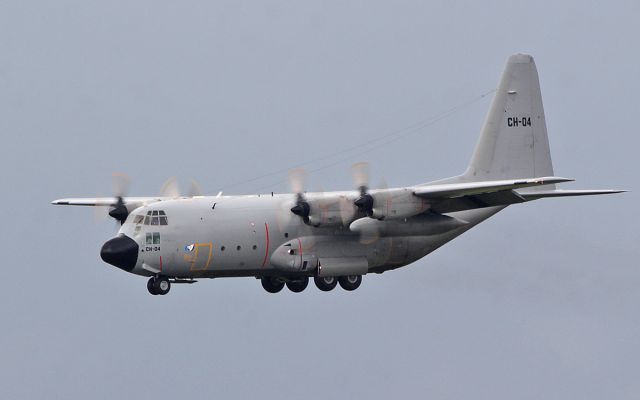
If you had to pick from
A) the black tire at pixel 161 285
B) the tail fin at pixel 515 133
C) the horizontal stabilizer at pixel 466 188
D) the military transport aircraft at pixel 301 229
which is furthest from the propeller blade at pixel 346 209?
the black tire at pixel 161 285

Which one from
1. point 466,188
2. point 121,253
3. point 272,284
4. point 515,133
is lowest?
point 272,284

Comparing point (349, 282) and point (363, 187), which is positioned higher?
point (363, 187)

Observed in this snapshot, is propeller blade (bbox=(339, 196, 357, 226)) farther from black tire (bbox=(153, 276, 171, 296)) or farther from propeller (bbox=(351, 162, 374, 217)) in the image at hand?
black tire (bbox=(153, 276, 171, 296))

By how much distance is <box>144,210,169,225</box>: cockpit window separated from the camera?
3359 centimetres

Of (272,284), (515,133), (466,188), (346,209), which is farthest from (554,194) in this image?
(272,284)

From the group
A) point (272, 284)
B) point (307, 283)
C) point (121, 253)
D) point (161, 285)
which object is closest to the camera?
point (121, 253)

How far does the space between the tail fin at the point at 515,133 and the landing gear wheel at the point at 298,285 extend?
5.15 meters

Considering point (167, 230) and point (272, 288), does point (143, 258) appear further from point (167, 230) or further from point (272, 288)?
point (272, 288)

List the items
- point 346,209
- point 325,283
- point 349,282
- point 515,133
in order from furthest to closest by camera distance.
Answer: point 515,133, point 349,282, point 325,283, point 346,209

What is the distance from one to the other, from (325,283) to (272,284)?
166 cm

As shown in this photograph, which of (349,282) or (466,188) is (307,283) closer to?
(349,282)

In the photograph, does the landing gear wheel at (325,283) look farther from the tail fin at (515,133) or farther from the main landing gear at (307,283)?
the tail fin at (515,133)

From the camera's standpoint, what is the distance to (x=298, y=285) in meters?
36.2

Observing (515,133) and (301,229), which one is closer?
(301,229)
